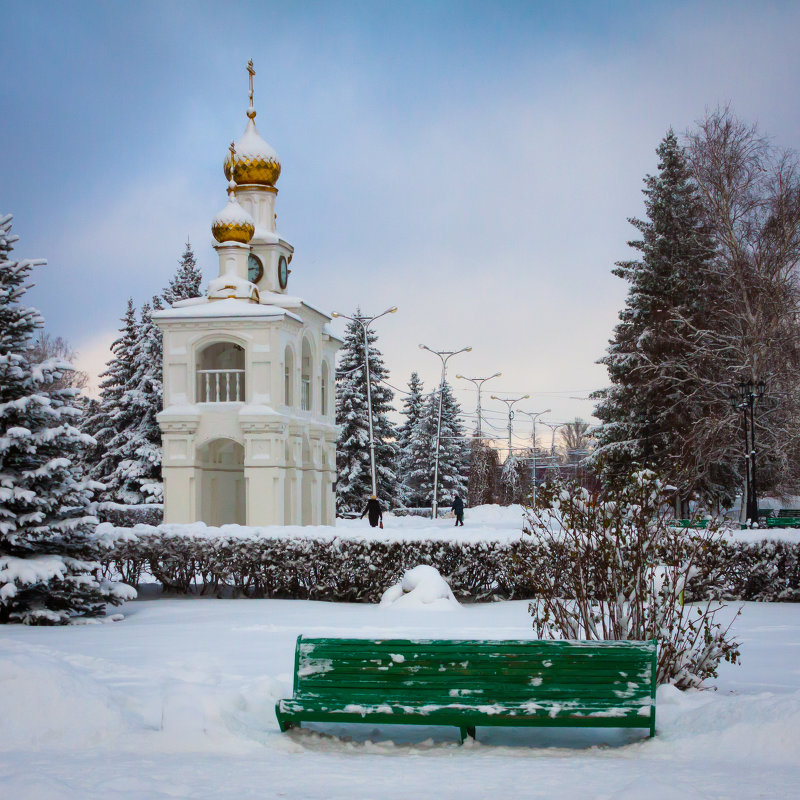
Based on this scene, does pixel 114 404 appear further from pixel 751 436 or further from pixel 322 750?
pixel 322 750

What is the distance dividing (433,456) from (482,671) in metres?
62.1

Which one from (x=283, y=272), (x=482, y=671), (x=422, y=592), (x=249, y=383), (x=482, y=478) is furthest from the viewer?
(x=482, y=478)

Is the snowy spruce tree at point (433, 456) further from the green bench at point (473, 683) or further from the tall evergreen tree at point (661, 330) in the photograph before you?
the green bench at point (473, 683)

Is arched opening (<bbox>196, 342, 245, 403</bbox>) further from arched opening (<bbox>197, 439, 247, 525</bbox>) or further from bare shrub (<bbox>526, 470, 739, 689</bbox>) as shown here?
bare shrub (<bbox>526, 470, 739, 689</bbox>)

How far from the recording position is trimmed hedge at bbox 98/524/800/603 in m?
17.7

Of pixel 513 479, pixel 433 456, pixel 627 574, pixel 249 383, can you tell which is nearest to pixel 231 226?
pixel 249 383

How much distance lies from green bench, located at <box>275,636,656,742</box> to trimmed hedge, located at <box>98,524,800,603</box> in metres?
10.1

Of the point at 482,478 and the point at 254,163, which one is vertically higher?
the point at 254,163

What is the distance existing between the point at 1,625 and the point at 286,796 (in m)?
9.90

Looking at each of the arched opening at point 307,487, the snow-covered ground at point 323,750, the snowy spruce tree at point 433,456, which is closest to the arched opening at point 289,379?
the arched opening at point 307,487

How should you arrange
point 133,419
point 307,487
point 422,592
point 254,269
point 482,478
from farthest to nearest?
point 482,478 → point 133,419 → point 307,487 → point 254,269 → point 422,592

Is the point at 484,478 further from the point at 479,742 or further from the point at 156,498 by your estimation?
the point at 479,742

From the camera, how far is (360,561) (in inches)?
702

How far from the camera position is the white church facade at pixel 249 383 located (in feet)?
95.3
